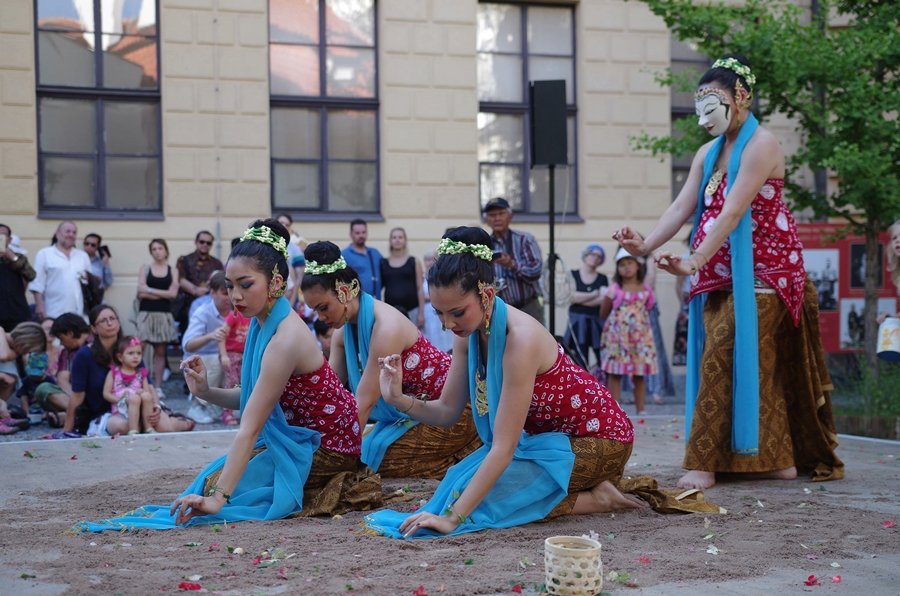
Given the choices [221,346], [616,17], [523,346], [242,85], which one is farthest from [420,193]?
[523,346]

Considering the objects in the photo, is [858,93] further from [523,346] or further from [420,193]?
[523,346]

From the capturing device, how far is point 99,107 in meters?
12.7

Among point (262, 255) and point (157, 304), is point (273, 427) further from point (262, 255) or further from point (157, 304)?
Result: point (157, 304)

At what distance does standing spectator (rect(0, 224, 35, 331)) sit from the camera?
10.5 m

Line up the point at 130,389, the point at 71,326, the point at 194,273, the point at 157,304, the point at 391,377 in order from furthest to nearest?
the point at 194,273, the point at 157,304, the point at 71,326, the point at 130,389, the point at 391,377

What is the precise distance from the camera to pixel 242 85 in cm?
1282

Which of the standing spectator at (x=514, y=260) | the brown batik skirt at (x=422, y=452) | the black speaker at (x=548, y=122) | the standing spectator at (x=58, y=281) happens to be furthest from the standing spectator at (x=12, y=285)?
the brown batik skirt at (x=422, y=452)

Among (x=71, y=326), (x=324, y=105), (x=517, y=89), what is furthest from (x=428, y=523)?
(x=517, y=89)

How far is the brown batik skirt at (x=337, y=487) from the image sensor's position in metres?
4.96

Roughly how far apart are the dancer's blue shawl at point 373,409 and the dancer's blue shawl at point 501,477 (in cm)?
110

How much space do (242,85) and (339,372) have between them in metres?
7.51

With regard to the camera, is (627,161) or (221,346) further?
(627,161)

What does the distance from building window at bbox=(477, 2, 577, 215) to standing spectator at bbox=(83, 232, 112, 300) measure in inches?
176

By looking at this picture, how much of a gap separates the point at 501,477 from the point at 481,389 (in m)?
0.36
